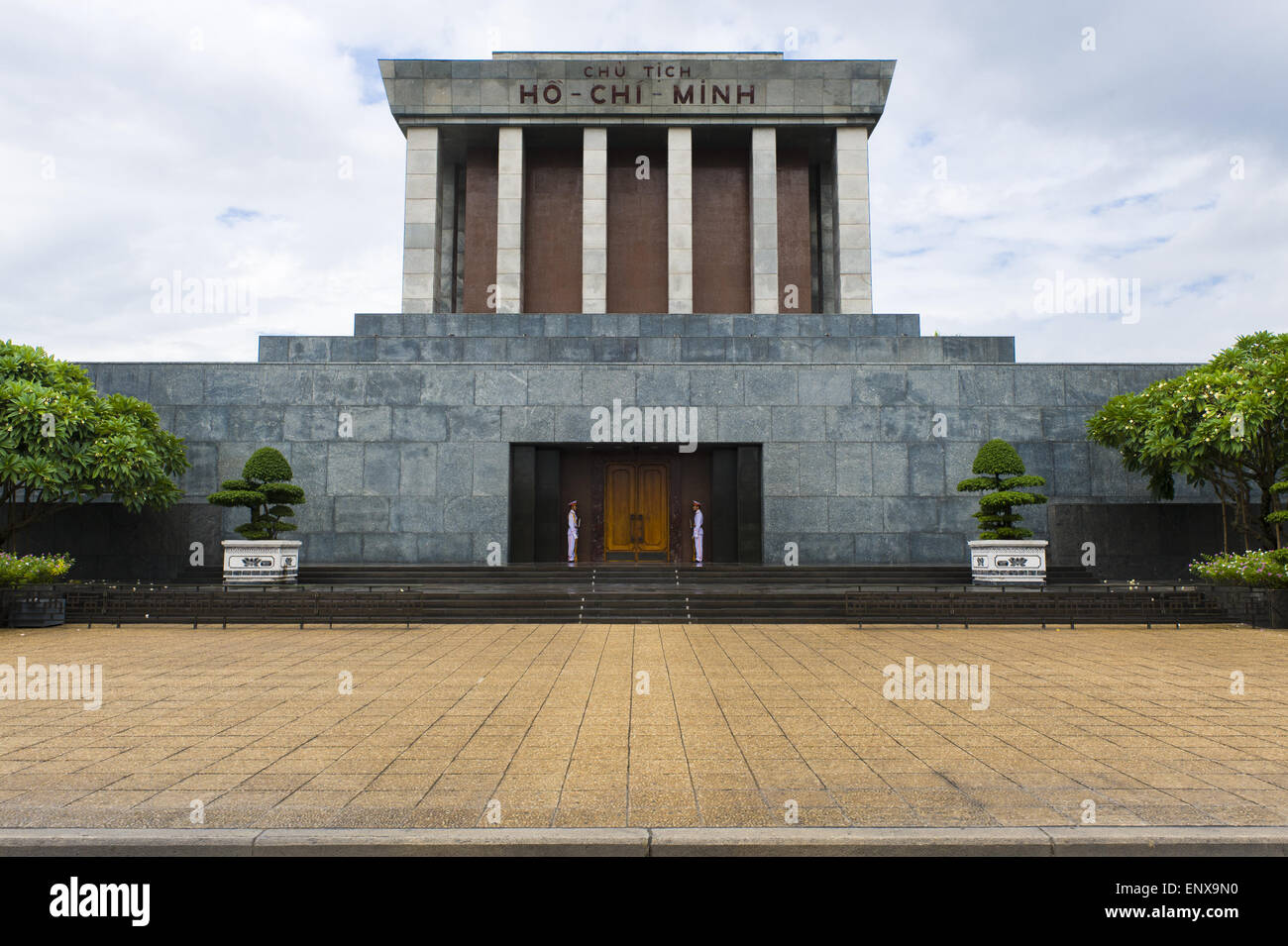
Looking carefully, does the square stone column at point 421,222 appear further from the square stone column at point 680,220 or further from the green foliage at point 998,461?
the green foliage at point 998,461

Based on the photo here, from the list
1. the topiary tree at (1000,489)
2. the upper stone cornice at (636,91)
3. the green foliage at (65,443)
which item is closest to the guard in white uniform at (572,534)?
the green foliage at (65,443)

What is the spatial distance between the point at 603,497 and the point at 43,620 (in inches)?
587

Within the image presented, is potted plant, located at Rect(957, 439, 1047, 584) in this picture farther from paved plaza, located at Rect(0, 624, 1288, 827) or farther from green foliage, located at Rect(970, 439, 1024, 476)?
paved plaza, located at Rect(0, 624, 1288, 827)

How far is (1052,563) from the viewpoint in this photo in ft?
75.6

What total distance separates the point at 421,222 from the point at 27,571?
19518mm

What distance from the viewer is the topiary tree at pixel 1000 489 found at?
799 inches

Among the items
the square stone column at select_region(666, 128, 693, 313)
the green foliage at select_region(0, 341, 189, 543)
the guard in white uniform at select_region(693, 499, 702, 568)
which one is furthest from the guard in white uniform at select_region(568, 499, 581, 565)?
the green foliage at select_region(0, 341, 189, 543)

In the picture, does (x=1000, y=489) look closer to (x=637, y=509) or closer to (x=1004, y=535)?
(x=1004, y=535)

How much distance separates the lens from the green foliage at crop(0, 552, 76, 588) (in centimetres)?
1662

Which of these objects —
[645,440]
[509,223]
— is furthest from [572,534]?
[509,223]

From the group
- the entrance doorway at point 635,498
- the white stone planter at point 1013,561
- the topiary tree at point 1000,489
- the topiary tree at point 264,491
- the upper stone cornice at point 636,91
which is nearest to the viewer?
the white stone planter at point 1013,561

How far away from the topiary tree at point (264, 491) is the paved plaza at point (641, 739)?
713 cm

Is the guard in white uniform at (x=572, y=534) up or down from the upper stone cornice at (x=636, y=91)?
down

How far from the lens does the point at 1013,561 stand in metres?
20.2
